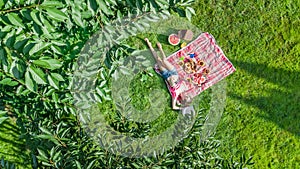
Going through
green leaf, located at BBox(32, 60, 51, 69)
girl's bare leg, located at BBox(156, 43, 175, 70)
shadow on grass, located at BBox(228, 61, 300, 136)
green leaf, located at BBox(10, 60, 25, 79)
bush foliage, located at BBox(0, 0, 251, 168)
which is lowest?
shadow on grass, located at BBox(228, 61, 300, 136)

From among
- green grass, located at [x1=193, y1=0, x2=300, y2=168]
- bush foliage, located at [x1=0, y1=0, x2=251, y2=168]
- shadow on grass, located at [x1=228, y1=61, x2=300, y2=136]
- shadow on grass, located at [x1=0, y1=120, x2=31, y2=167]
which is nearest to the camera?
bush foliage, located at [x1=0, y1=0, x2=251, y2=168]

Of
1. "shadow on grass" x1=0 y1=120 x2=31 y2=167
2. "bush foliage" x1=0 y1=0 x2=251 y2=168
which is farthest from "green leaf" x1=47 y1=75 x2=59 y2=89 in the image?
"shadow on grass" x1=0 y1=120 x2=31 y2=167

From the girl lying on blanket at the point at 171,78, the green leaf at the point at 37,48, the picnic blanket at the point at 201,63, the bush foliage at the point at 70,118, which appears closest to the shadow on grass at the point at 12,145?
the bush foliage at the point at 70,118

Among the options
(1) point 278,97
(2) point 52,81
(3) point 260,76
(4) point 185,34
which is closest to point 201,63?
(4) point 185,34

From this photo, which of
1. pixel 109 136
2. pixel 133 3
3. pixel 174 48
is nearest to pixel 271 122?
pixel 174 48

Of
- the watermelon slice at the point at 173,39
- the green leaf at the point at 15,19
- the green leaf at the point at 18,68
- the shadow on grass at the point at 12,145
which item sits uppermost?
the green leaf at the point at 15,19

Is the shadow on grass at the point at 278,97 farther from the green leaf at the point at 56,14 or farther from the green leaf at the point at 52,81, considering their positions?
the green leaf at the point at 56,14

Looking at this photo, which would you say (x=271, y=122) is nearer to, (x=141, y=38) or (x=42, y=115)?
(x=141, y=38)

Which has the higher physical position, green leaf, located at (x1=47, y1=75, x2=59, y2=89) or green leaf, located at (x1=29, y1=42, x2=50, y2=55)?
green leaf, located at (x1=29, y1=42, x2=50, y2=55)

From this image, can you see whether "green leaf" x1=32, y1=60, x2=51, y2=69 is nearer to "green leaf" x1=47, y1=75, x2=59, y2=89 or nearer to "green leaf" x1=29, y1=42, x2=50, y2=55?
"green leaf" x1=29, y1=42, x2=50, y2=55
